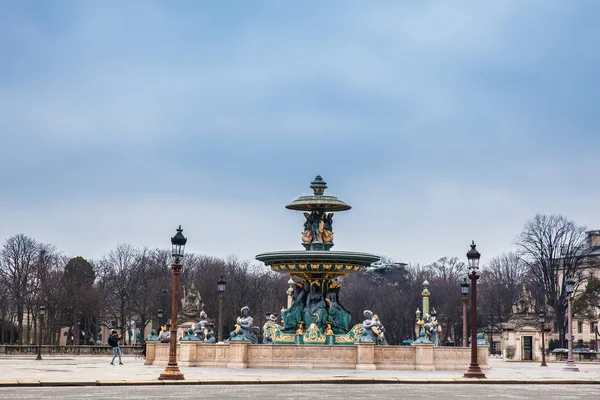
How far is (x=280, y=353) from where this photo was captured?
123ft

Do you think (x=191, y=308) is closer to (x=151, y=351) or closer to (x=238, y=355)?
(x=151, y=351)

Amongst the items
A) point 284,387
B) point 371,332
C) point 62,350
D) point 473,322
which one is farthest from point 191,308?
point 284,387

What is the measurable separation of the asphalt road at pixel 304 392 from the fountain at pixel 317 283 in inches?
521

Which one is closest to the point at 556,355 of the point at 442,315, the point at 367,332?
the point at 442,315

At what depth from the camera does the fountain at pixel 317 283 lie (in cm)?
4047

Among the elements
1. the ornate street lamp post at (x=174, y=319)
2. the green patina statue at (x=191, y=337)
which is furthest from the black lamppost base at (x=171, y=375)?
the green patina statue at (x=191, y=337)

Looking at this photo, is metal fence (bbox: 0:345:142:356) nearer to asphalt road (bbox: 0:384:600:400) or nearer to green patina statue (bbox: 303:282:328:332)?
green patina statue (bbox: 303:282:328:332)

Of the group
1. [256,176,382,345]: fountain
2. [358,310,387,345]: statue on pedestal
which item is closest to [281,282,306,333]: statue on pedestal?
[256,176,382,345]: fountain

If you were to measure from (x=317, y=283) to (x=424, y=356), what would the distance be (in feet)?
23.6

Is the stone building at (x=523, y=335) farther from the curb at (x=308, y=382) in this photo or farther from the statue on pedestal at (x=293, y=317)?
the curb at (x=308, y=382)

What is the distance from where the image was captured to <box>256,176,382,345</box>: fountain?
133ft

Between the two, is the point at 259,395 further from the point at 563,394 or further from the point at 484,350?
the point at 484,350

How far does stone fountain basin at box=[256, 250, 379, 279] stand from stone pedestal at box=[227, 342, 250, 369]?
5810mm

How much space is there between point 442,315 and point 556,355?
31126mm
